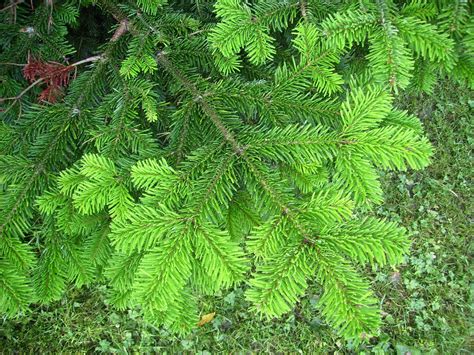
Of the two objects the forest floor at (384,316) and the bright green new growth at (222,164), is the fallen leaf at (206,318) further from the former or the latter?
the bright green new growth at (222,164)

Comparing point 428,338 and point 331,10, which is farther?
point 428,338

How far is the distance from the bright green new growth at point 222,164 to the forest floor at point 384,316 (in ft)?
5.20

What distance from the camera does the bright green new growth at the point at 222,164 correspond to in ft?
3.49

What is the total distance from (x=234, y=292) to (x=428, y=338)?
1.61m

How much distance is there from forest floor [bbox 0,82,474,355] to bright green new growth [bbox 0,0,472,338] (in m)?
1.58

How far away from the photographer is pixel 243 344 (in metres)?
3.05

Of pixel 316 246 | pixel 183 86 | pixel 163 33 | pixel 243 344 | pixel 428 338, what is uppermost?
pixel 163 33

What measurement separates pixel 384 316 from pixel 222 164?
2.64m

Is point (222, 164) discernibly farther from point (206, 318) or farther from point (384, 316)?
point (384, 316)

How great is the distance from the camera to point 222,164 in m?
1.25

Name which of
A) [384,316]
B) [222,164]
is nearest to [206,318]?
[384,316]

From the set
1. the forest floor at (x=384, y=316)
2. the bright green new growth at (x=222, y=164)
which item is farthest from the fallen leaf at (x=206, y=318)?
the bright green new growth at (x=222, y=164)

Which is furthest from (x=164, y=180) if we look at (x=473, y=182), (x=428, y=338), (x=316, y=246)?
(x=473, y=182)

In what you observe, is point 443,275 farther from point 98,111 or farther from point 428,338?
point 98,111
